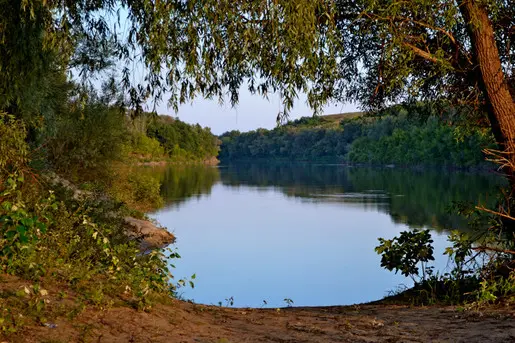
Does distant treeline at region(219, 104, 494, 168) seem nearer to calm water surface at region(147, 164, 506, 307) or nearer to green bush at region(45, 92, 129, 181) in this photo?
calm water surface at region(147, 164, 506, 307)

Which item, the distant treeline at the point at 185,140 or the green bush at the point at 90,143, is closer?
the green bush at the point at 90,143

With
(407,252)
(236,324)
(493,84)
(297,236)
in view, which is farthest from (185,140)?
(236,324)

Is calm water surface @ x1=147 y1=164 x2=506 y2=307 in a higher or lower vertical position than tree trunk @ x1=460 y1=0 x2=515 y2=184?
lower

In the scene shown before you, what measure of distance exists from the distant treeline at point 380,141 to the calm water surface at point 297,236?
6.33ft

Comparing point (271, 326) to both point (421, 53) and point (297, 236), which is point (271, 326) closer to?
point (421, 53)

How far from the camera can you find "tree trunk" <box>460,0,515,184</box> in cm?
905

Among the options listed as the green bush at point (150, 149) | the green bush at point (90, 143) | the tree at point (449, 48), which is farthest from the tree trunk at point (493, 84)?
the green bush at point (150, 149)

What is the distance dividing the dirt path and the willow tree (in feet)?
9.13

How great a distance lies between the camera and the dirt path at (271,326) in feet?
17.7

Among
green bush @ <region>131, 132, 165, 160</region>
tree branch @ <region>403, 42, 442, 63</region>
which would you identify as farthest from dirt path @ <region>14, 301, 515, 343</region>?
green bush @ <region>131, 132, 165, 160</region>

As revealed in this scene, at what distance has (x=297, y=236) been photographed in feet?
93.6

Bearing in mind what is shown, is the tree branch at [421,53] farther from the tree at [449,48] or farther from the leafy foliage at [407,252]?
the leafy foliage at [407,252]

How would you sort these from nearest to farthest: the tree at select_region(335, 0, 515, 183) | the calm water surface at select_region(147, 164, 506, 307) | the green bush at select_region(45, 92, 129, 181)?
the tree at select_region(335, 0, 515, 183)
the calm water surface at select_region(147, 164, 506, 307)
the green bush at select_region(45, 92, 129, 181)

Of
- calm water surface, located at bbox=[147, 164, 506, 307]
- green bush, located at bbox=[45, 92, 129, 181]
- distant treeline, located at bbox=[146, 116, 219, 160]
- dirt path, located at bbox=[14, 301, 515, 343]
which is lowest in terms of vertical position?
calm water surface, located at bbox=[147, 164, 506, 307]
